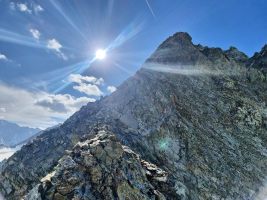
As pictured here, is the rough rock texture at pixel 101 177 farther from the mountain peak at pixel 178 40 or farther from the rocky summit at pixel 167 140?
the mountain peak at pixel 178 40

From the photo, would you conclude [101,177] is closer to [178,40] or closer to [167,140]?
[167,140]

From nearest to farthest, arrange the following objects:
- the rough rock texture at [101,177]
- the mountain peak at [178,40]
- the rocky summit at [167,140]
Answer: the rough rock texture at [101,177] < the rocky summit at [167,140] < the mountain peak at [178,40]

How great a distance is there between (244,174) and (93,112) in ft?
135

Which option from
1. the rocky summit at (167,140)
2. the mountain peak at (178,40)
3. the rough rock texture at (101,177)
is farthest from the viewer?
the mountain peak at (178,40)

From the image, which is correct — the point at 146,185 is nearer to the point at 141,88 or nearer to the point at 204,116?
the point at 204,116

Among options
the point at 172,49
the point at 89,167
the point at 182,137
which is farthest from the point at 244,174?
the point at 172,49

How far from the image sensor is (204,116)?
6253 cm

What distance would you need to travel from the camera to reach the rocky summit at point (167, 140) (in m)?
39.7

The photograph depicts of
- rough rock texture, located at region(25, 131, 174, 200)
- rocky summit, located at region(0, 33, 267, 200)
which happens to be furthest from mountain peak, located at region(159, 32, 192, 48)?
rough rock texture, located at region(25, 131, 174, 200)

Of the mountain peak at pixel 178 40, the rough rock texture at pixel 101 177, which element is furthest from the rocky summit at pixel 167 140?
the mountain peak at pixel 178 40

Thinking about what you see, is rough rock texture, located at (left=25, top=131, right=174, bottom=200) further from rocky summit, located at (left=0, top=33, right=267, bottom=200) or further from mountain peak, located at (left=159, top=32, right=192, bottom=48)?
mountain peak, located at (left=159, top=32, right=192, bottom=48)

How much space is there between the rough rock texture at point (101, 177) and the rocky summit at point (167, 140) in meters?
0.13

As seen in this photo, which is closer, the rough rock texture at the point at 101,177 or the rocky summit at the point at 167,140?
the rough rock texture at the point at 101,177

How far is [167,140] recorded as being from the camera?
57.3 m
